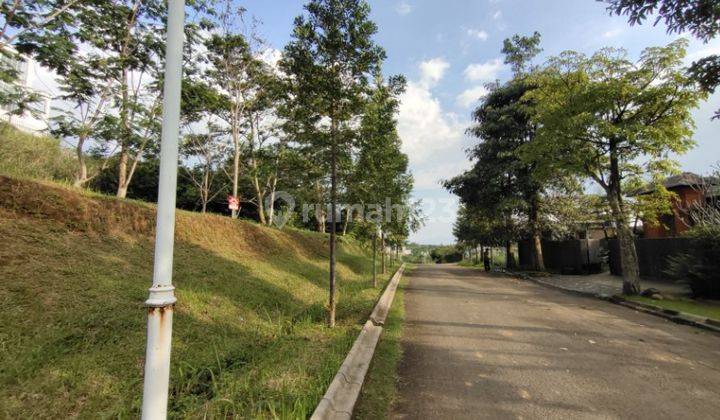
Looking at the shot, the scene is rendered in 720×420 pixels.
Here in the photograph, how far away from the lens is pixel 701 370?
450cm

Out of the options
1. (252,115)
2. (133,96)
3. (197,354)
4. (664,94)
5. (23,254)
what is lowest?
(197,354)

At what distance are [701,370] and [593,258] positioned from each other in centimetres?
1872

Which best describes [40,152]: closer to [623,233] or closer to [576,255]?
[623,233]

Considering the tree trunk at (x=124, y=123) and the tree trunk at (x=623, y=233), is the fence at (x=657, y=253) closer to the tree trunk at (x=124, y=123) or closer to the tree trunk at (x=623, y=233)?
the tree trunk at (x=623, y=233)

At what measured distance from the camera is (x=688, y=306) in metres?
8.62

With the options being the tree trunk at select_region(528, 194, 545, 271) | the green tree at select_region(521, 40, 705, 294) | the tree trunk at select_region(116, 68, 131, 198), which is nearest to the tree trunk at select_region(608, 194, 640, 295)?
the green tree at select_region(521, 40, 705, 294)

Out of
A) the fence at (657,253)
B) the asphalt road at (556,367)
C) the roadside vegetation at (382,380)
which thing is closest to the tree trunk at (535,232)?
the fence at (657,253)

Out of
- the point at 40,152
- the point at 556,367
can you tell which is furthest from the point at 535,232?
the point at 40,152

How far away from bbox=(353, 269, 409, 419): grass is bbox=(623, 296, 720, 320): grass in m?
6.90

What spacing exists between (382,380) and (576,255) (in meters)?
21.0

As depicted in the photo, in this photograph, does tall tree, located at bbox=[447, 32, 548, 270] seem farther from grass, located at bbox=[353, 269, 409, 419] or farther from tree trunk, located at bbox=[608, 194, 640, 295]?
grass, located at bbox=[353, 269, 409, 419]

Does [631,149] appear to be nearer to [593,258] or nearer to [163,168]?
[593,258]

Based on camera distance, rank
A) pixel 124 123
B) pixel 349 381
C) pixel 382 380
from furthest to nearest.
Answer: pixel 124 123 < pixel 382 380 < pixel 349 381

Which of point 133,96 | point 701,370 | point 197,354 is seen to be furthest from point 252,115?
point 701,370
